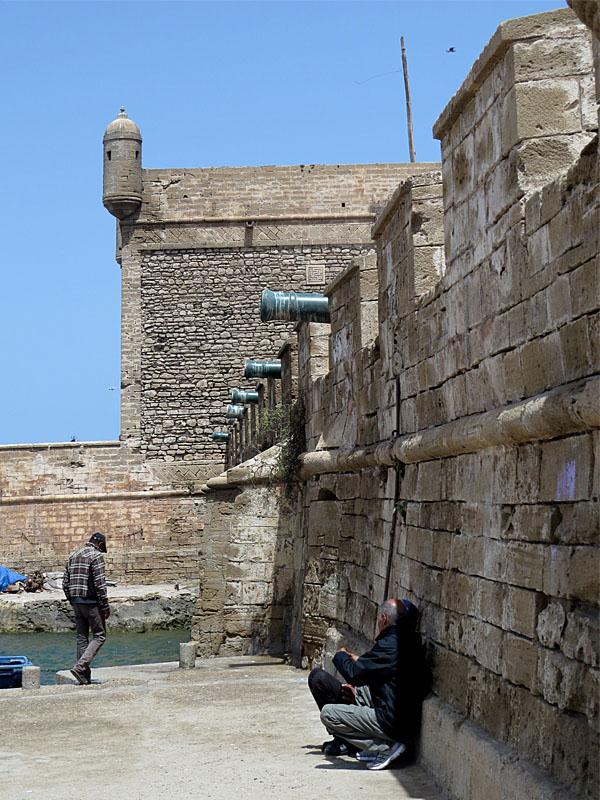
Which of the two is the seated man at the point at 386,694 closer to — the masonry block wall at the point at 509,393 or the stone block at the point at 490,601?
the masonry block wall at the point at 509,393

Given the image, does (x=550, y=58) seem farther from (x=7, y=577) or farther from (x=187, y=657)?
(x=7, y=577)

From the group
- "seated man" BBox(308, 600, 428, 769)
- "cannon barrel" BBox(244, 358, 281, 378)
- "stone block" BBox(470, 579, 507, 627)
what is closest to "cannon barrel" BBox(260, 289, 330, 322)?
"cannon barrel" BBox(244, 358, 281, 378)

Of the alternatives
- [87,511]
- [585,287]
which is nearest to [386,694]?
[585,287]

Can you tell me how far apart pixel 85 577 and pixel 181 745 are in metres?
3.73

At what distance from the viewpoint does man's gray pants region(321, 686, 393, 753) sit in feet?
17.1

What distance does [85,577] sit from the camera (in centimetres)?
935

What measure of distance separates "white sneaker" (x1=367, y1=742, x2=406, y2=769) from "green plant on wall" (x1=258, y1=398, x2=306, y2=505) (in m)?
5.28

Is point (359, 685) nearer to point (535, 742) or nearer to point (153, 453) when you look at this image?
point (535, 742)

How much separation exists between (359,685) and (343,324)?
12.9 feet

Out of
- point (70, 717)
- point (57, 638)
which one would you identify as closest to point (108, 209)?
point (57, 638)

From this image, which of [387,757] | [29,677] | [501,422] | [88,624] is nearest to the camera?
[501,422]

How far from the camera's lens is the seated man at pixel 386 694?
5.14 meters

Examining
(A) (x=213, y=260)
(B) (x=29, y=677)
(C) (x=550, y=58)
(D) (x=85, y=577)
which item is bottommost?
(B) (x=29, y=677)

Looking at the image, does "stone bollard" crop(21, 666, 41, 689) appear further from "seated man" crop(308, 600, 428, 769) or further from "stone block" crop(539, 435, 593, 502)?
"stone block" crop(539, 435, 593, 502)
